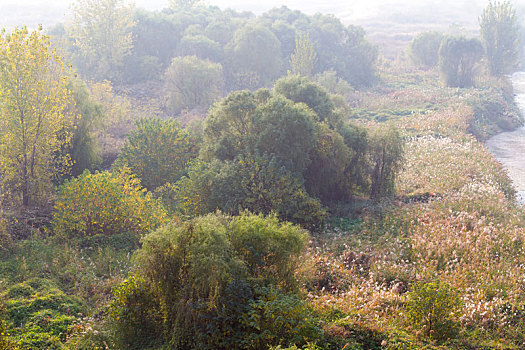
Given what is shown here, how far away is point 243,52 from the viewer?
33.6 metres

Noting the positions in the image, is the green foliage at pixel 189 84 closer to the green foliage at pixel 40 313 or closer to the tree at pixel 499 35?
the green foliage at pixel 40 313


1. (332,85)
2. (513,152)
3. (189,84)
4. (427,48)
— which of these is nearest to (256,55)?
(332,85)

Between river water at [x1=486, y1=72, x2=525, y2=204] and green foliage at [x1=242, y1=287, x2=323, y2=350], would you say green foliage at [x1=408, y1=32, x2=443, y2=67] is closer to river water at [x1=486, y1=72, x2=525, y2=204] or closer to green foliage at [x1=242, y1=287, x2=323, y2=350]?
river water at [x1=486, y1=72, x2=525, y2=204]

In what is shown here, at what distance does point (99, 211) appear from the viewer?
10.6 m

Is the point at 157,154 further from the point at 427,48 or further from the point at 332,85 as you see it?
the point at 427,48

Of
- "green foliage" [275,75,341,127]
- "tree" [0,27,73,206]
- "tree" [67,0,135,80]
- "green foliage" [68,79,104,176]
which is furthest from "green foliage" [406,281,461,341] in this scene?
"tree" [67,0,135,80]

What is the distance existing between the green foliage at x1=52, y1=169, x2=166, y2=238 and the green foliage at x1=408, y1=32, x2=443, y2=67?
4483 cm

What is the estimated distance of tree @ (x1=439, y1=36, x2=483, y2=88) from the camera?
118ft

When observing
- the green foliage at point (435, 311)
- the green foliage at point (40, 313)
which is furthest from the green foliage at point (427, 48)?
the green foliage at point (40, 313)

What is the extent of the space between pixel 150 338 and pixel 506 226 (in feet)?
30.9

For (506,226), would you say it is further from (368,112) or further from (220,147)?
(368,112)

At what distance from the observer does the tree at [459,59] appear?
36.0 m

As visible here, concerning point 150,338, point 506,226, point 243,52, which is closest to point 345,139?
point 506,226

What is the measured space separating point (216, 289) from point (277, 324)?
0.96m
